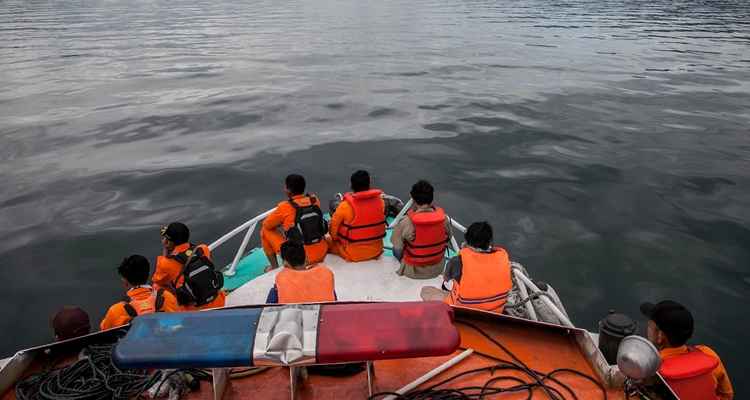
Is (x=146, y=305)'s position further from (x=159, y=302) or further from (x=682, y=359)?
(x=682, y=359)

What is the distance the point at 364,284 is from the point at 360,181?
135cm

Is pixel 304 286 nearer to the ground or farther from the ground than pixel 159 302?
farther from the ground

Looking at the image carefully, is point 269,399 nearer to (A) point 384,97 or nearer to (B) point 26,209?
(B) point 26,209

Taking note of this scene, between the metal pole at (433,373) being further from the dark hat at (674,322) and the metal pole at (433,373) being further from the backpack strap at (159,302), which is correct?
the backpack strap at (159,302)

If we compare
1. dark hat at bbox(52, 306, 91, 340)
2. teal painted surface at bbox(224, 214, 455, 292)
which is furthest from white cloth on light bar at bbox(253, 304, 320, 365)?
teal painted surface at bbox(224, 214, 455, 292)

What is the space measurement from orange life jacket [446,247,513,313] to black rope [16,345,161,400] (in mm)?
2873

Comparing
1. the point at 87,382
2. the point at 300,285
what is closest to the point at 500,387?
the point at 300,285

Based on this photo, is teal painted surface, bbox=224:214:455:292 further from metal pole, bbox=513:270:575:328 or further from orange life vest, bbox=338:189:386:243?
metal pole, bbox=513:270:575:328

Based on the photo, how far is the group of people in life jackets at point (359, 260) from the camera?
3.89 metres

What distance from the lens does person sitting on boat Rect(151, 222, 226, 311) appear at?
533 cm

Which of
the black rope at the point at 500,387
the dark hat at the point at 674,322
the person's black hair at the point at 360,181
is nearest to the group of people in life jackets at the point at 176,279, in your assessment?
the person's black hair at the point at 360,181

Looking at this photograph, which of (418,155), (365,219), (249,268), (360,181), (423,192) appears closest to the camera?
(423,192)

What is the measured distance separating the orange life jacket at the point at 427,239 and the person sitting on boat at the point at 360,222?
0.57 metres

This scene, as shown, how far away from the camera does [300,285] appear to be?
15.3 ft
